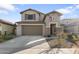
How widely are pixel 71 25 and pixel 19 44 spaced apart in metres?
0.94

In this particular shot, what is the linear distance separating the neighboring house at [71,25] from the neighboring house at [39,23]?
101 mm

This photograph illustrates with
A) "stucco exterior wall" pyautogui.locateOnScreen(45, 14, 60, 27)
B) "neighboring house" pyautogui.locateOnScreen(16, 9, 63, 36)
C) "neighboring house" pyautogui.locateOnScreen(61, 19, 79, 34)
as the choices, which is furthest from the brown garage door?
"neighboring house" pyautogui.locateOnScreen(61, 19, 79, 34)

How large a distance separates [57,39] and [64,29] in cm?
21

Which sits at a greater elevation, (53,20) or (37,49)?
(53,20)

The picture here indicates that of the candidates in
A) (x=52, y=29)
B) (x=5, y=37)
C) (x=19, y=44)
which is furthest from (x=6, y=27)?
(x=52, y=29)

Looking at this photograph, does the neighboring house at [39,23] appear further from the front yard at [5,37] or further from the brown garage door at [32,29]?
the front yard at [5,37]

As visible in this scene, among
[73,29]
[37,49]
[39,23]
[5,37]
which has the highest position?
[39,23]

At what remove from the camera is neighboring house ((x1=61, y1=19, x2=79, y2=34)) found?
3184mm

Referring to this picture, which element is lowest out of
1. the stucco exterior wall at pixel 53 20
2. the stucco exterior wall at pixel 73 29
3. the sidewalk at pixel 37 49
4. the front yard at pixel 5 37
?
the sidewalk at pixel 37 49

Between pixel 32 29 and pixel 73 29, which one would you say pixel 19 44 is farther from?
pixel 73 29

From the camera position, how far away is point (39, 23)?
323cm

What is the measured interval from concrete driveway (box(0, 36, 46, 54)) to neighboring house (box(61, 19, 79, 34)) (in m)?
0.45

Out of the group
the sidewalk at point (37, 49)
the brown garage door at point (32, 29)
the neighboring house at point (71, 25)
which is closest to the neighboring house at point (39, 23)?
the brown garage door at point (32, 29)

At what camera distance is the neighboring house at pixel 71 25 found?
10.4 ft
